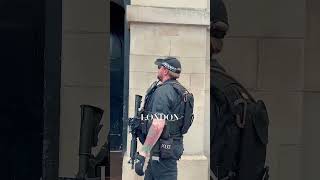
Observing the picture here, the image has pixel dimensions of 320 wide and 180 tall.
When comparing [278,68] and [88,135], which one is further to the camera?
[278,68]

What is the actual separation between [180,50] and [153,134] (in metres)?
0.98

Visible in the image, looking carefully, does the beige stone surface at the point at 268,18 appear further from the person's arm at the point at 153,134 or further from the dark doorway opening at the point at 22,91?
the dark doorway opening at the point at 22,91

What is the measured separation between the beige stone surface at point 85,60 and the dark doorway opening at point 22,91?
34 cm

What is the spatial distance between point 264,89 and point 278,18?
1.00m

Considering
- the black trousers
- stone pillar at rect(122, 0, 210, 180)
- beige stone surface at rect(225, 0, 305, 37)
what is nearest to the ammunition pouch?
stone pillar at rect(122, 0, 210, 180)

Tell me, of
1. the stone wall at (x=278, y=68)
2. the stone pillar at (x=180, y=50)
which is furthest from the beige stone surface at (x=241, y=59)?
the stone pillar at (x=180, y=50)

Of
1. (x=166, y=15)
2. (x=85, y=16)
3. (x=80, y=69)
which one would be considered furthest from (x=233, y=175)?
(x=85, y=16)

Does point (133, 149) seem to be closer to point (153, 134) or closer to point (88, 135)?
point (153, 134)

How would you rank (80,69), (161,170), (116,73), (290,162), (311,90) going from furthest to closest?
1. (311,90)
2. (290,162)
3. (80,69)
4. (116,73)
5. (161,170)

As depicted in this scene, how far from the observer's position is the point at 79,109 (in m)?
7.27

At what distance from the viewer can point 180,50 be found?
19.5 ft

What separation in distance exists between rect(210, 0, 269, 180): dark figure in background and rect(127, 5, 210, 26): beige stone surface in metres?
1.44

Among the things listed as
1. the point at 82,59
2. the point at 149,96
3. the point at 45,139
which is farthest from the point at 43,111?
the point at 149,96

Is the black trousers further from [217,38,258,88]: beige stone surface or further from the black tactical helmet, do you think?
the black tactical helmet
